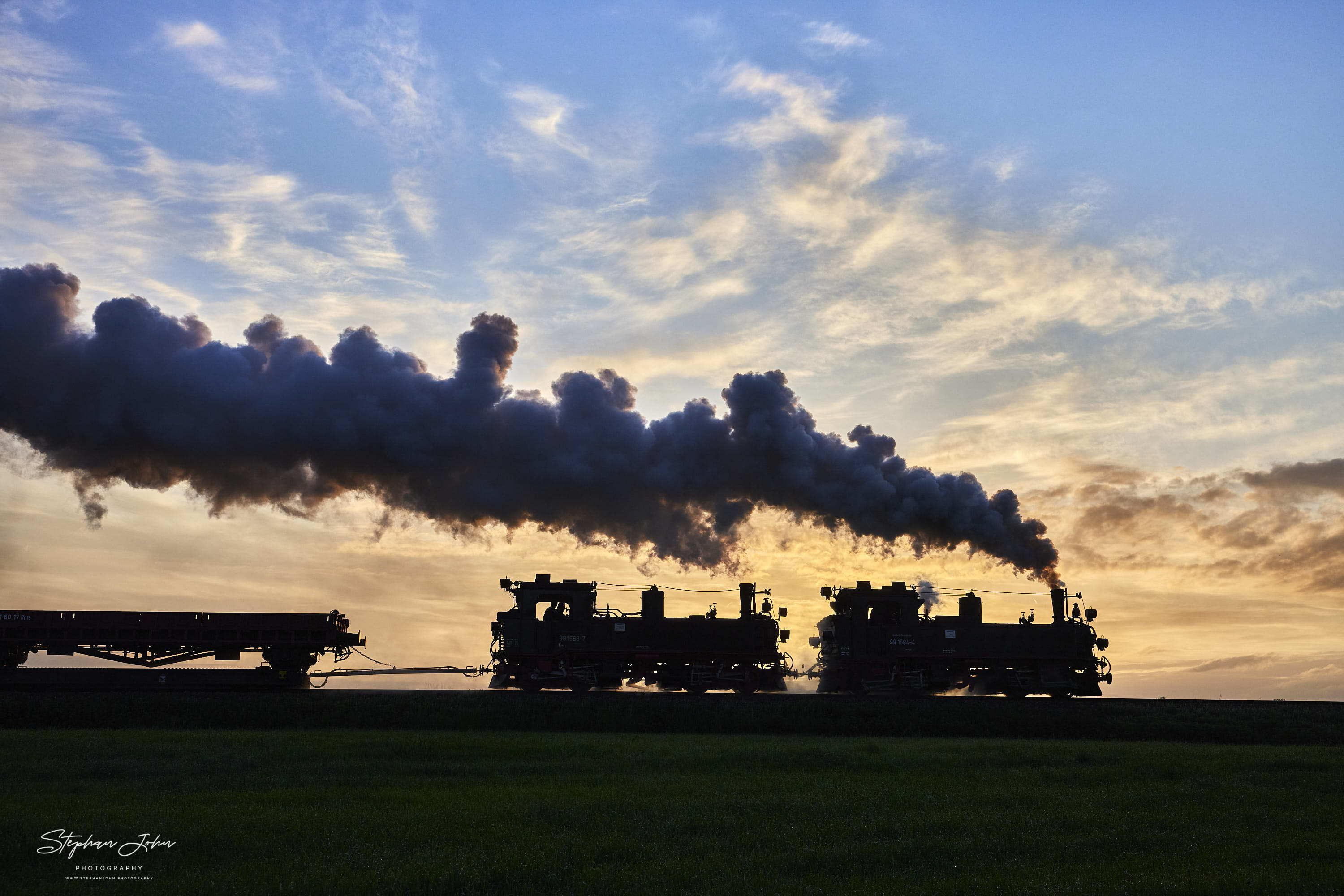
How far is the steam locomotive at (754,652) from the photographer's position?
37.2m

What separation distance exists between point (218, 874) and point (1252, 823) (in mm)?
14029

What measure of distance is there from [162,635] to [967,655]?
30.9 m

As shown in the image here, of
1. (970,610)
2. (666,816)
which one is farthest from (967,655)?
(666,816)

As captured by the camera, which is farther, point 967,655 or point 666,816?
point 967,655

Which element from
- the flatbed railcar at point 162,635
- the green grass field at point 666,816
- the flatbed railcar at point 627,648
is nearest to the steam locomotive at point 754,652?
the flatbed railcar at point 627,648

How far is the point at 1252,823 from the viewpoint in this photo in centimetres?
1404

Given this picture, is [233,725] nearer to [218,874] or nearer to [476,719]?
[476,719]

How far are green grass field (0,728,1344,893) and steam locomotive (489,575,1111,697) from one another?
49.5ft

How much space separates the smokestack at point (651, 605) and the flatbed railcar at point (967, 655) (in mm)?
7372

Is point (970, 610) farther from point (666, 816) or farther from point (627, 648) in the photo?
point (666, 816)

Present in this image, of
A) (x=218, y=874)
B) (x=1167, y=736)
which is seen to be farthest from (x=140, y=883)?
(x=1167, y=736)

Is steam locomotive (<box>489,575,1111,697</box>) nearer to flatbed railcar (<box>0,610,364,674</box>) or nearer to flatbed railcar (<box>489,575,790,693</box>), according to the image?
flatbed railcar (<box>489,575,790,693</box>)

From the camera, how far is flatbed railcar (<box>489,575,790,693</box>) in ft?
122

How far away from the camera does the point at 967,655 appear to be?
37344 mm
